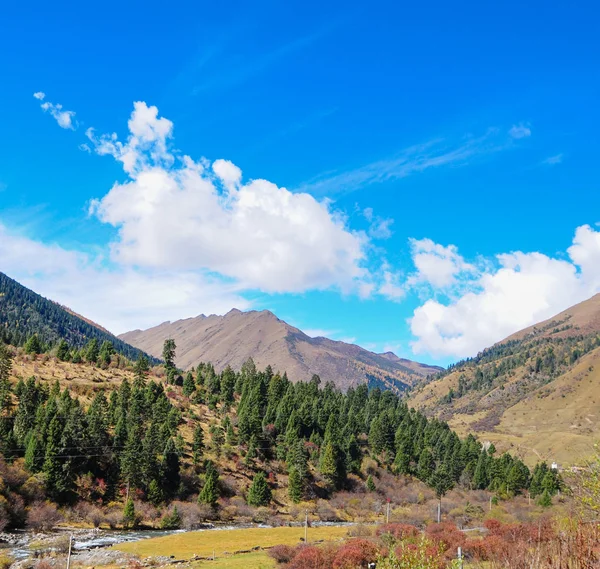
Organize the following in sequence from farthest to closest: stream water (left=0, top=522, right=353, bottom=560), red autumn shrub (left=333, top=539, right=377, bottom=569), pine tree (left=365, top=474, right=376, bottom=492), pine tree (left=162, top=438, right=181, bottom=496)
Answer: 1. pine tree (left=365, top=474, right=376, bottom=492)
2. pine tree (left=162, top=438, right=181, bottom=496)
3. stream water (left=0, top=522, right=353, bottom=560)
4. red autumn shrub (left=333, top=539, right=377, bottom=569)

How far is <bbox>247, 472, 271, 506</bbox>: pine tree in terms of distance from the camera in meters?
99.1

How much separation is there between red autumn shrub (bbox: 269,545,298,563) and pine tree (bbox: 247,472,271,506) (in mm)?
49298

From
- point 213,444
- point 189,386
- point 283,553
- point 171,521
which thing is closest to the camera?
point 283,553

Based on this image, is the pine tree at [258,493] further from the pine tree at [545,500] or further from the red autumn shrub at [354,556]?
the pine tree at [545,500]

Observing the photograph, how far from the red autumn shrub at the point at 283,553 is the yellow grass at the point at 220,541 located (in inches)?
172

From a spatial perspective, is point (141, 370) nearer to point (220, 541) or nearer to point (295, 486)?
point (295, 486)

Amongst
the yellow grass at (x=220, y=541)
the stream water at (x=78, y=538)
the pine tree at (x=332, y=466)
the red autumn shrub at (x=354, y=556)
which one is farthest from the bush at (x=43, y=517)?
the pine tree at (x=332, y=466)

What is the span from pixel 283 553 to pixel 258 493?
51.5 meters

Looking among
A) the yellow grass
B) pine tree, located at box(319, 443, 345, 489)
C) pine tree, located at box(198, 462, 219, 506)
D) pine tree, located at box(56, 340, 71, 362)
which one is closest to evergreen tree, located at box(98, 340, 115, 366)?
pine tree, located at box(56, 340, 71, 362)

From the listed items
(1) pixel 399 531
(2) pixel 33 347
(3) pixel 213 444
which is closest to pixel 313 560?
(1) pixel 399 531

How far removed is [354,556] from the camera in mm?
42844

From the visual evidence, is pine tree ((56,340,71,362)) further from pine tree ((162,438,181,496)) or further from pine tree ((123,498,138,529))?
pine tree ((123,498,138,529))

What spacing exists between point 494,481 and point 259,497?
73363 millimetres

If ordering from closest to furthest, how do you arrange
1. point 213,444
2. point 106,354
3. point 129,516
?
point 129,516, point 213,444, point 106,354
